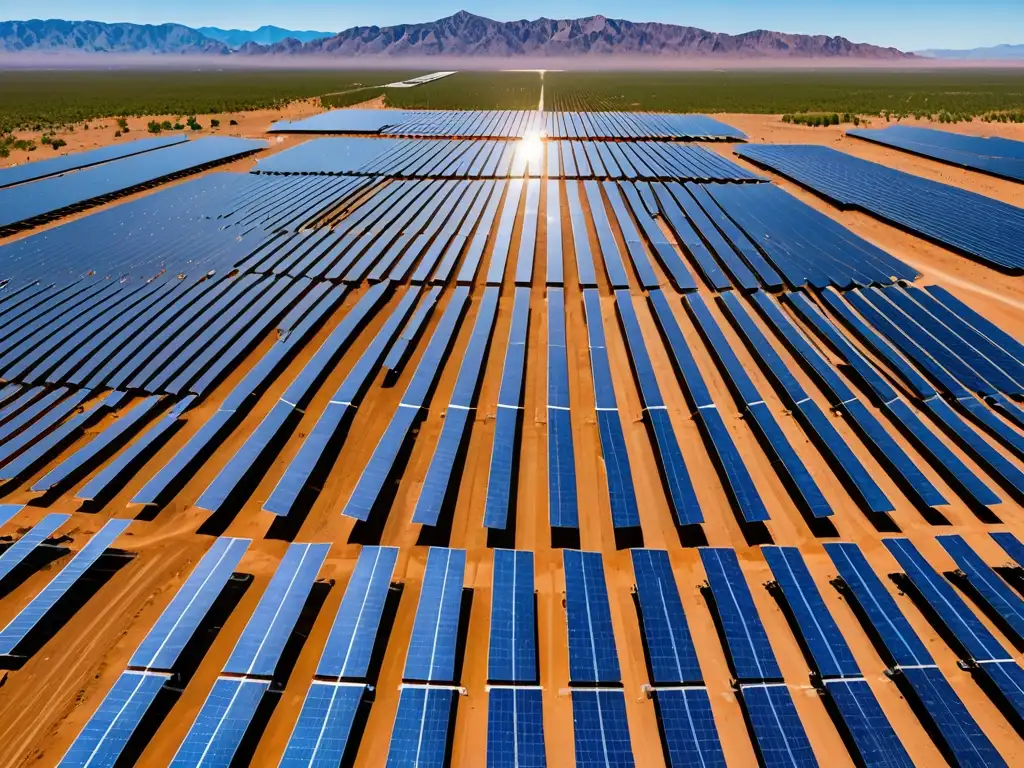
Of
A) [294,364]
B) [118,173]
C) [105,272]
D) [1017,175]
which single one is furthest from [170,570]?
[1017,175]

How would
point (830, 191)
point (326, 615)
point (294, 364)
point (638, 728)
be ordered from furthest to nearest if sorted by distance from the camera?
point (830, 191), point (294, 364), point (326, 615), point (638, 728)

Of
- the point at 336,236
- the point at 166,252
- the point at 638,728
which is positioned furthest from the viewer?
the point at 336,236

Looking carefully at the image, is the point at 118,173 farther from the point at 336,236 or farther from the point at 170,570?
the point at 170,570

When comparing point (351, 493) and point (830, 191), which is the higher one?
point (830, 191)

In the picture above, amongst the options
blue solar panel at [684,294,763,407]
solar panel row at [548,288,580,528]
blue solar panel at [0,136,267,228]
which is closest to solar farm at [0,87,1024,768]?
solar panel row at [548,288,580,528]

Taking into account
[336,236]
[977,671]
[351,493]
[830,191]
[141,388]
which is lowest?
[977,671]

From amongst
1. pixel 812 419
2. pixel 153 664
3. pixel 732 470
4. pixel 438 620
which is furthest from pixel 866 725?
pixel 153 664

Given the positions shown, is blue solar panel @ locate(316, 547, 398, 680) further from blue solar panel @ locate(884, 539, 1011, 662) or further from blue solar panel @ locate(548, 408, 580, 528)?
blue solar panel @ locate(884, 539, 1011, 662)

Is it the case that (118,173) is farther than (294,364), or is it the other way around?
(118,173)

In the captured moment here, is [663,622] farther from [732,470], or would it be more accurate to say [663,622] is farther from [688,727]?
[732,470]
